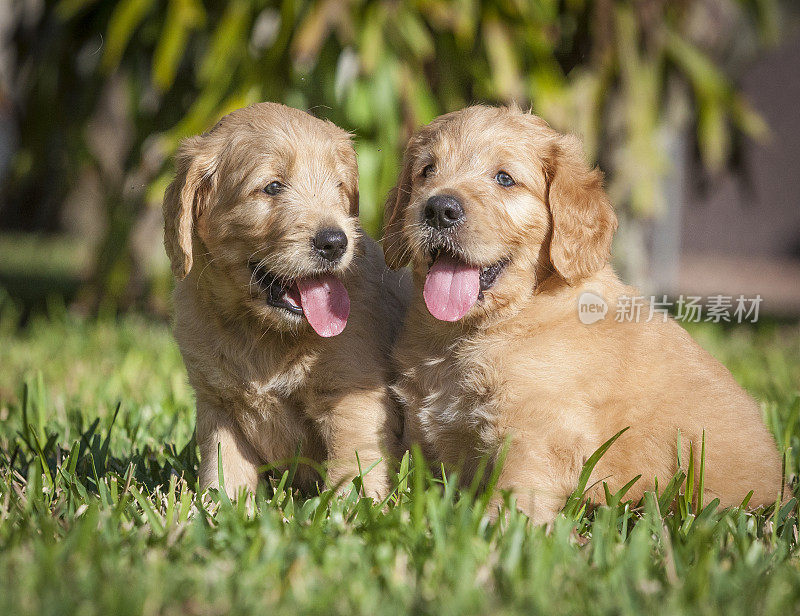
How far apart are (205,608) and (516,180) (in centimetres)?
169

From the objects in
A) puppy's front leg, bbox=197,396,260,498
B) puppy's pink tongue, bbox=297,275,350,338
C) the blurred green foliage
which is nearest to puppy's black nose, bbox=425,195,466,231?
puppy's pink tongue, bbox=297,275,350,338

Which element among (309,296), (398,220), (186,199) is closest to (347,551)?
(309,296)

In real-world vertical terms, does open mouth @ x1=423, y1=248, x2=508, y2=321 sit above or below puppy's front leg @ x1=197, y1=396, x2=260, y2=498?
above

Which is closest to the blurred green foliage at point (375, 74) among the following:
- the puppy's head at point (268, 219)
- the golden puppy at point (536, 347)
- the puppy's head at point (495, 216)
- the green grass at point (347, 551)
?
the puppy's head at point (268, 219)

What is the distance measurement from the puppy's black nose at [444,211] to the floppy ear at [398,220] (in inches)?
6.2

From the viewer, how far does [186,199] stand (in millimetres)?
2961

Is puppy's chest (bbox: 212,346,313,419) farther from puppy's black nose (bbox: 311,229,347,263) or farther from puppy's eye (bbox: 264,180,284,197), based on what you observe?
puppy's eye (bbox: 264,180,284,197)

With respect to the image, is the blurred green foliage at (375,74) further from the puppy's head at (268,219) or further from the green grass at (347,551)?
the green grass at (347,551)

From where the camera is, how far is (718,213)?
50.7 feet

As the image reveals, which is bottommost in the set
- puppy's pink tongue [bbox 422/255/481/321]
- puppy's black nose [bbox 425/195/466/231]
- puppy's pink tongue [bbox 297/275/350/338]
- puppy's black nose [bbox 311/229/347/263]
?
puppy's pink tongue [bbox 297/275/350/338]

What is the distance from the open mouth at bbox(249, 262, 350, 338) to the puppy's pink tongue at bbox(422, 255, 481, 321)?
0.93 feet

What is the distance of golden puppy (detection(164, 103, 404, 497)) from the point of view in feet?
9.21

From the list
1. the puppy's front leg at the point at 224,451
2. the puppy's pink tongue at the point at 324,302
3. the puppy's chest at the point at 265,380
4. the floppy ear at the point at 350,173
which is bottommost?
the puppy's front leg at the point at 224,451

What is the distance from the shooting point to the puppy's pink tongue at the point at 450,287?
2738 mm
